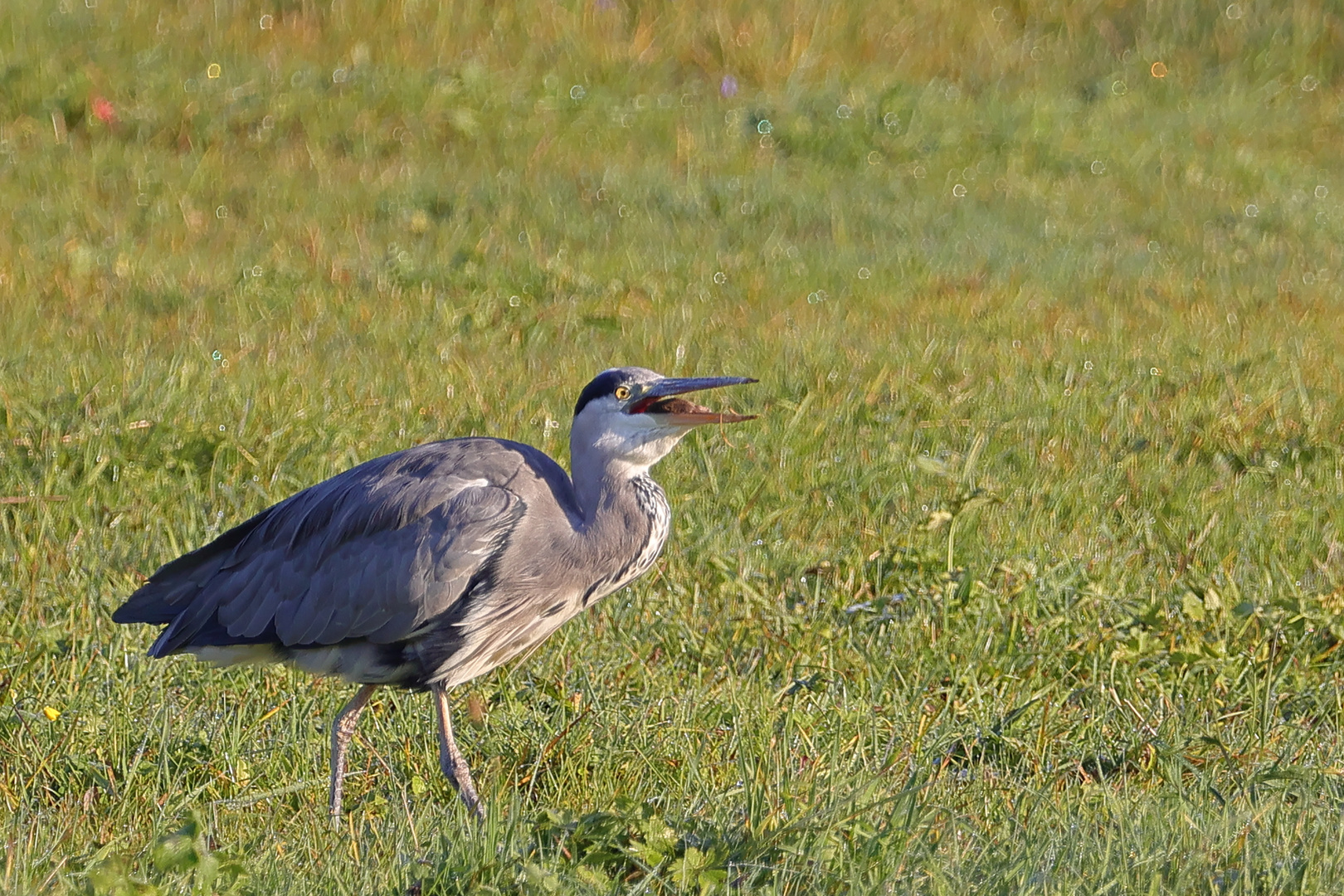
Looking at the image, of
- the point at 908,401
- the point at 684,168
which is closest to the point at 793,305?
the point at 908,401

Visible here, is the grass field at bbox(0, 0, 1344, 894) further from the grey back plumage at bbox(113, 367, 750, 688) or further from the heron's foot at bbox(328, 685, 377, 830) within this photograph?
the grey back plumage at bbox(113, 367, 750, 688)

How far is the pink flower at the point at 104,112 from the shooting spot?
10.9 metres

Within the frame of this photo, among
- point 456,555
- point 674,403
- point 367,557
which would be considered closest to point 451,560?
point 456,555

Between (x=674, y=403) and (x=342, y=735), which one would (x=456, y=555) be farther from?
(x=674, y=403)

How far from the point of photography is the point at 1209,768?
14.0 feet

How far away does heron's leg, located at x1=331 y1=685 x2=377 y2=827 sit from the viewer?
4.18 metres

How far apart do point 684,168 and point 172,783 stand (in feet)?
24.7

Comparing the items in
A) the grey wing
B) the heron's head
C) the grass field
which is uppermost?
the heron's head

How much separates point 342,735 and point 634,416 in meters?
1.18

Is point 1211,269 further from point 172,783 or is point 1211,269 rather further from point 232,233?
point 172,783

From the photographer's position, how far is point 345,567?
178 inches

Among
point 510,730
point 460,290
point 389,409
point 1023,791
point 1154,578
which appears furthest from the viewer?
point 460,290

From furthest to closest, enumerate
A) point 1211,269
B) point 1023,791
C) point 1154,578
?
point 1211,269 < point 1154,578 < point 1023,791

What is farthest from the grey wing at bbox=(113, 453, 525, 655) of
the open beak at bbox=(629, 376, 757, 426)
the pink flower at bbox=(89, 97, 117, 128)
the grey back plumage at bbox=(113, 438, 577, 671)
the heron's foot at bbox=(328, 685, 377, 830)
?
the pink flower at bbox=(89, 97, 117, 128)
